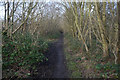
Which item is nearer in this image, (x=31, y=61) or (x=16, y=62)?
(x=16, y=62)

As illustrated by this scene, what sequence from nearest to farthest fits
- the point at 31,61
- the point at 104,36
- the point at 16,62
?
1. the point at 16,62
2. the point at 31,61
3. the point at 104,36

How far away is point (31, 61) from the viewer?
761cm

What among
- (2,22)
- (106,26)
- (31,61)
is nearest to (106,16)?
(106,26)

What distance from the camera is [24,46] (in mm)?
8625

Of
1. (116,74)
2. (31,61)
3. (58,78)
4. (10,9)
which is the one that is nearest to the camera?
(116,74)

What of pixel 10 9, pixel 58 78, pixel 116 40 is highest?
pixel 10 9

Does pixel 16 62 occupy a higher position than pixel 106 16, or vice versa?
pixel 106 16

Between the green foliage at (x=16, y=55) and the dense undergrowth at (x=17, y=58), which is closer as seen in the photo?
the dense undergrowth at (x=17, y=58)

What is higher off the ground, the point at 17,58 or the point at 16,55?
the point at 16,55

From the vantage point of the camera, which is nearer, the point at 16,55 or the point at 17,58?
the point at 17,58

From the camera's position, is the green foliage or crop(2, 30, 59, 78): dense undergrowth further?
the green foliage

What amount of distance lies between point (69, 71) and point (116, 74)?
249 centimetres

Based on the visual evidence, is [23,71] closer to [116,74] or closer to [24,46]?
[24,46]

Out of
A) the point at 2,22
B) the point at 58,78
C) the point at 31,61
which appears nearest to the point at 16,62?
the point at 31,61
